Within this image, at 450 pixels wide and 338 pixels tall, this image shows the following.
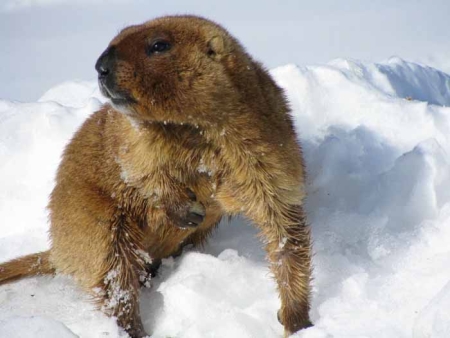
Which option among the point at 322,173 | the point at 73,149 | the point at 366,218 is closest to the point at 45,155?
the point at 73,149

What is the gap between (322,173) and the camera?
5902mm

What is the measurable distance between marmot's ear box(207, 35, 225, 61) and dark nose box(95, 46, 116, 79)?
2.09 ft


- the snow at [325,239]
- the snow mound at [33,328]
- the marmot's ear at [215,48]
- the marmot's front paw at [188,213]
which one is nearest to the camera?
the snow mound at [33,328]

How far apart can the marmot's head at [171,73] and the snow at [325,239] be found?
142 cm

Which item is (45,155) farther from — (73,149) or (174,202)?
(174,202)

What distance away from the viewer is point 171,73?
12.8 feet

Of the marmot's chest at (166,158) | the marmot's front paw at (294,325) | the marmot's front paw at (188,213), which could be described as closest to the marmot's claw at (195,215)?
the marmot's front paw at (188,213)

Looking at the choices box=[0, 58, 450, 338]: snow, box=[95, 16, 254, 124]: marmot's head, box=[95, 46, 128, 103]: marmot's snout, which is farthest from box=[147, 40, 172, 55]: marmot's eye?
box=[0, 58, 450, 338]: snow

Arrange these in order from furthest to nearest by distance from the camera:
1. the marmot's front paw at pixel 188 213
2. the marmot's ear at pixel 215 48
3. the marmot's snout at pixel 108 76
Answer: the marmot's front paw at pixel 188 213 → the marmot's ear at pixel 215 48 → the marmot's snout at pixel 108 76

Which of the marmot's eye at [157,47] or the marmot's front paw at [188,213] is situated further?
the marmot's front paw at [188,213]

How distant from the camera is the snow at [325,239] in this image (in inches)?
165

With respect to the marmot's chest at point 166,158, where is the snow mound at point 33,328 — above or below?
below

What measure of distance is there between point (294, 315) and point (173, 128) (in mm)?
1504

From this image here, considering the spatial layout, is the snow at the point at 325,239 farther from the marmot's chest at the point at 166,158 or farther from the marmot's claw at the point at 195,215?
the marmot's chest at the point at 166,158
